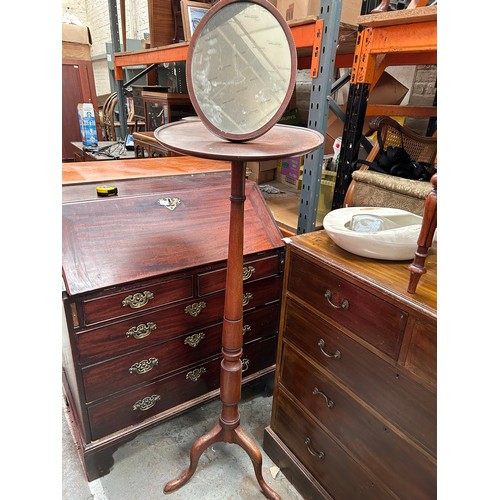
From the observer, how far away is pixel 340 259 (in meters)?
0.98

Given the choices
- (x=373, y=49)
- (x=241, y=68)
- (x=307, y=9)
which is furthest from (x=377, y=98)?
(x=241, y=68)

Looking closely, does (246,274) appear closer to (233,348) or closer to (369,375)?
(233,348)

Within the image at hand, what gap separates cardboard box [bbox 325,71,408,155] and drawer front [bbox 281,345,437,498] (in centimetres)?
143

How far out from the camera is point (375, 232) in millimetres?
942

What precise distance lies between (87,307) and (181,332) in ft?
1.19

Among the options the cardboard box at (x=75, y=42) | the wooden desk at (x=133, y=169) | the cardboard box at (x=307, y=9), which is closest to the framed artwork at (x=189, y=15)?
the cardboard box at (x=307, y=9)

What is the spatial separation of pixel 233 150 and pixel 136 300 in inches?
24.5

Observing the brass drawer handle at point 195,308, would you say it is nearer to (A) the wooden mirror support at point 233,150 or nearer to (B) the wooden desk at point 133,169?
(A) the wooden mirror support at point 233,150

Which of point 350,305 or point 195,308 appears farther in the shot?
point 195,308

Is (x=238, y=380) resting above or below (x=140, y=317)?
below

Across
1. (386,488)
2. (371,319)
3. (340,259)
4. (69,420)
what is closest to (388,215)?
(340,259)

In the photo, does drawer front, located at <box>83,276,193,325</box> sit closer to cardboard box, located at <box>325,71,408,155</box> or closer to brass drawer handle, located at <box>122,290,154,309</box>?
brass drawer handle, located at <box>122,290,154,309</box>

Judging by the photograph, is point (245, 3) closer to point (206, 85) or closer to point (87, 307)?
point (206, 85)

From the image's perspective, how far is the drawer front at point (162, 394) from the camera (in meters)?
1.24
